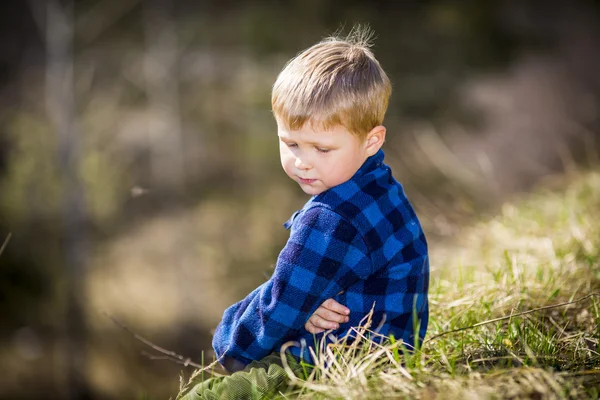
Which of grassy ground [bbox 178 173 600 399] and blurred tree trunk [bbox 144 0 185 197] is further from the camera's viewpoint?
blurred tree trunk [bbox 144 0 185 197]

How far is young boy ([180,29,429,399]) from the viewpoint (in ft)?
5.56

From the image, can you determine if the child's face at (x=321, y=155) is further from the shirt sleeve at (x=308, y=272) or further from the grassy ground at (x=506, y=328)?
the grassy ground at (x=506, y=328)

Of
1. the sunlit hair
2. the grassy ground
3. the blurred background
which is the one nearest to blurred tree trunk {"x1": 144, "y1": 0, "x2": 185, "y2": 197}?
the blurred background

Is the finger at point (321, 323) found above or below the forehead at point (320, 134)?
below

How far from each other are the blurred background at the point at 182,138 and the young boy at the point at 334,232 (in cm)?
632

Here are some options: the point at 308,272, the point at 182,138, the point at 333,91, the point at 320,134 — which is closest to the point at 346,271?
the point at 308,272

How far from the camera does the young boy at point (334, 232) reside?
1.70 metres

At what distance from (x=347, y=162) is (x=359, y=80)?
0.23 m

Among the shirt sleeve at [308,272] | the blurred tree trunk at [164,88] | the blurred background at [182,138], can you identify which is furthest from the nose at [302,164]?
the blurred tree trunk at [164,88]

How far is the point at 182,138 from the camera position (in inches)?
553

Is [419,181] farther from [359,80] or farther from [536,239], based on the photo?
[359,80]

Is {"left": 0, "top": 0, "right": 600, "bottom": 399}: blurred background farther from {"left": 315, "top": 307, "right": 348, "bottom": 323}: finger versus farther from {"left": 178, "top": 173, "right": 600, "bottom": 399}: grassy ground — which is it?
{"left": 315, "top": 307, "right": 348, "bottom": 323}: finger

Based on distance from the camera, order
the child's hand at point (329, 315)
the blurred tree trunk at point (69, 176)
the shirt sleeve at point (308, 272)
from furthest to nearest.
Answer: the blurred tree trunk at point (69, 176), the child's hand at point (329, 315), the shirt sleeve at point (308, 272)

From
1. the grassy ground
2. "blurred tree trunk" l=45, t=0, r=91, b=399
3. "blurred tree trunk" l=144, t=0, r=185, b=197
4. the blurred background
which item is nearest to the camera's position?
the grassy ground
